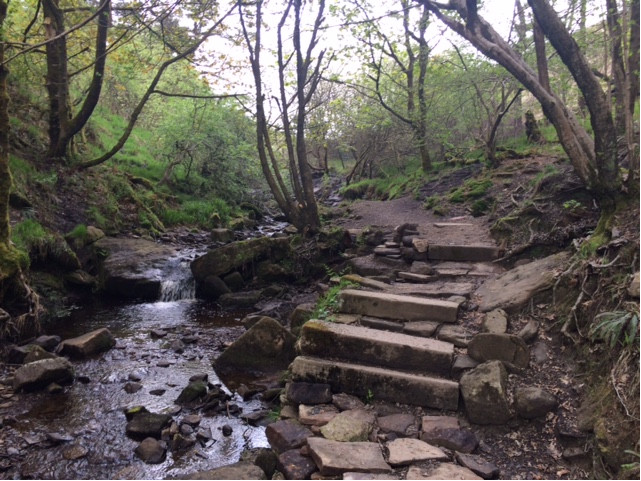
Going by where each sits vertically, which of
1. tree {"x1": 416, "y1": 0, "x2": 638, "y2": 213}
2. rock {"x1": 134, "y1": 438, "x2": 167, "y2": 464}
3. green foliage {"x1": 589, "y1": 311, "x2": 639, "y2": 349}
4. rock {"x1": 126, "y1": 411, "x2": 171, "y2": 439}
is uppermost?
tree {"x1": 416, "y1": 0, "x2": 638, "y2": 213}

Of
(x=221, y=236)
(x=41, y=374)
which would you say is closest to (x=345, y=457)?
(x=41, y=374)

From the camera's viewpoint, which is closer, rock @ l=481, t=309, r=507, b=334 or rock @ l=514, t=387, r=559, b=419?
rock @ l=514, t=387, r=559, b=419

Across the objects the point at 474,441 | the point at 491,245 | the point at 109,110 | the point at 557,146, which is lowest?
the point at 474,441

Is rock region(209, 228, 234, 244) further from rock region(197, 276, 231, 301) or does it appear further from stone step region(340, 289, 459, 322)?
stone step region(340, 289, 459, 322)

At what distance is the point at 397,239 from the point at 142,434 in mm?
5620

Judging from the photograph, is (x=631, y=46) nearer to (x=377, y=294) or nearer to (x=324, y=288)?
(x=377, y=294)

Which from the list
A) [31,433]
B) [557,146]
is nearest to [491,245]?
[31,433]

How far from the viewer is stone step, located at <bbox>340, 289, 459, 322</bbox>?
485 centimetres

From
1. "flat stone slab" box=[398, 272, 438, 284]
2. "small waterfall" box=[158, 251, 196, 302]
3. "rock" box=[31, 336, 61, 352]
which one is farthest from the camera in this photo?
"small waterfall" box=[158, 251, 196, 302]

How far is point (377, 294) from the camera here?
5.26 metres

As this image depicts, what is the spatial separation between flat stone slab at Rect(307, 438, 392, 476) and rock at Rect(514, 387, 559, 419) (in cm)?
116

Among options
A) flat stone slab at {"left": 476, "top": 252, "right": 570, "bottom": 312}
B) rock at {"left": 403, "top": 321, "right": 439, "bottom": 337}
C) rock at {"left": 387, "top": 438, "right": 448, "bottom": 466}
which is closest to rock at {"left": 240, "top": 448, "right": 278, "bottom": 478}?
rock at {"left": 387, "top": 438, "right": 448, "bottom": 466}

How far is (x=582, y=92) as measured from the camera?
4812 millimetres

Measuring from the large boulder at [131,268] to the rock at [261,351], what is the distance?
3961 mm
